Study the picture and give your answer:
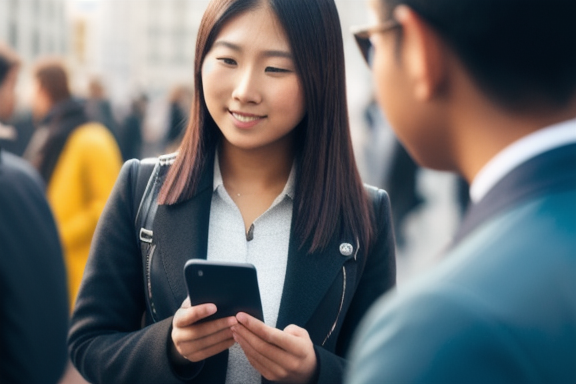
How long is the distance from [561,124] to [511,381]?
33 cm

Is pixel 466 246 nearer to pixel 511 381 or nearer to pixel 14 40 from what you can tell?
pixel 511 381

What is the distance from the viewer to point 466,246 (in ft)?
3.08

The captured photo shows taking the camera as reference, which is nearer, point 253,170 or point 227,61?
point 227,61

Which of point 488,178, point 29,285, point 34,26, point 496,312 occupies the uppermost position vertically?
point 488,178

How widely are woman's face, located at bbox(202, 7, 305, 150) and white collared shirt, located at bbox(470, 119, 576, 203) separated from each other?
3.13 ft

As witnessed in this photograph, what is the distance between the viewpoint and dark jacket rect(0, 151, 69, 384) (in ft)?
8.64

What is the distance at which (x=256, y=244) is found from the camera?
2033 mm

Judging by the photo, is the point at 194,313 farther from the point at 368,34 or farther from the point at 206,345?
the point at 368,34

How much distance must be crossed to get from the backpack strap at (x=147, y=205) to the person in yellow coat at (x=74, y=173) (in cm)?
225

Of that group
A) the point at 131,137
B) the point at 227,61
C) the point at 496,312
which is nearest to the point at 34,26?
the point at 131,137

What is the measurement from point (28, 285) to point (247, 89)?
4.10ft

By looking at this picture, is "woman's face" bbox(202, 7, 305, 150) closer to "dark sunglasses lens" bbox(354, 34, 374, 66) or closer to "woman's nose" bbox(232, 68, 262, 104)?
"woman's nose" bbox(232, 68, 262, 104)

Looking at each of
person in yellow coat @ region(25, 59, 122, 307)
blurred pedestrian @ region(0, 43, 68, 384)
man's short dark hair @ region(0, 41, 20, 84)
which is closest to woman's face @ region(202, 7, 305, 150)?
blurred pedestrian @ region(0, 43, 68, 384)

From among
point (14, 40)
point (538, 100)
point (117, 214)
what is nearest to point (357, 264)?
point (117, 214)
